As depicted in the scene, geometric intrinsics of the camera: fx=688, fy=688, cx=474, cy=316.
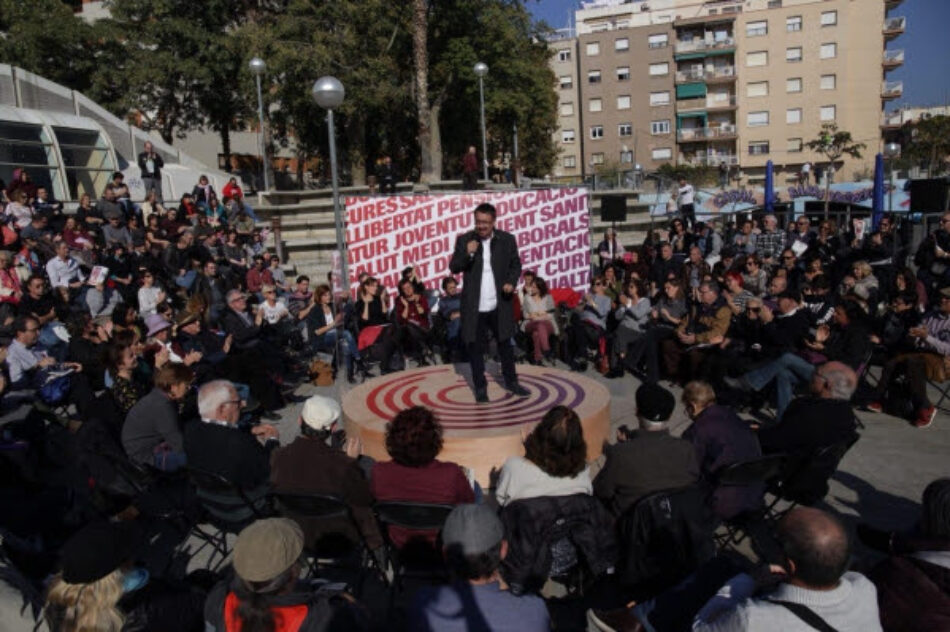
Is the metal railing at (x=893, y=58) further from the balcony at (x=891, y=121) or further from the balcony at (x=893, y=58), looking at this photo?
the balcony at (x=891, y=121)

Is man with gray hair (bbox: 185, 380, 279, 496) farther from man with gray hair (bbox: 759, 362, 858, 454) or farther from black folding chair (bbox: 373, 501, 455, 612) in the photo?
man with gray hair (bbox: 759, 362, 858, 454)

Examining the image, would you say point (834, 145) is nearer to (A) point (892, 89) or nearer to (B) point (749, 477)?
(A) point (892, 89)

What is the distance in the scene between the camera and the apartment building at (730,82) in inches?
2082

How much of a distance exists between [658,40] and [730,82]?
22.3 feet

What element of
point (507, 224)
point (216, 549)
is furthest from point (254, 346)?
point (507, 224)

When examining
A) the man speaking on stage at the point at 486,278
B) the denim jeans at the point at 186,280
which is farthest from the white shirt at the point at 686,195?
Answer: the man speaking on stage at the point at 486,278

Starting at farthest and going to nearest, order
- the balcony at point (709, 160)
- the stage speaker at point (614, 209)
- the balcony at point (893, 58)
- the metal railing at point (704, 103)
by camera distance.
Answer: the metal railing at point (704, 103), the balcony at point (709, 160), the balcony at point (893, 58), the stage speaker at point (614, 209)

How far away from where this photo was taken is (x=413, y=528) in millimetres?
3859

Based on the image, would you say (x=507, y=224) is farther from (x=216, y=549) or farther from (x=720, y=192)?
(x=720, y=192)

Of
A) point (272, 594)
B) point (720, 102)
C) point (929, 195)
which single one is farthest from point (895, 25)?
point (272, 594)

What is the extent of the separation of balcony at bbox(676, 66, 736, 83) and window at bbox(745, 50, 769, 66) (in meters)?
1.35

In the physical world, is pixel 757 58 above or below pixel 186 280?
above

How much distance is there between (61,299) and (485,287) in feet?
23.8

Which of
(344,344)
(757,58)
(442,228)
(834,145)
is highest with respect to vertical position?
(757,58)
